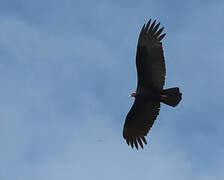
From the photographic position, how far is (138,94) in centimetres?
1666

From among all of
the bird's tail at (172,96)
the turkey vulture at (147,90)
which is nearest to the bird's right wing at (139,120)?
the turkey vulture at (147,90)

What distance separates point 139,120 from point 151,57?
2.60 m

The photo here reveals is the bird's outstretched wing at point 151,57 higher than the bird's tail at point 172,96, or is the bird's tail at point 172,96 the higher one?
the bird's outstretched wing at point 151,57

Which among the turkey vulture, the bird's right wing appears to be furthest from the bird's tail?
the bird's right wing

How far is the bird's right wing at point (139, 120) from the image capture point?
55.0ft

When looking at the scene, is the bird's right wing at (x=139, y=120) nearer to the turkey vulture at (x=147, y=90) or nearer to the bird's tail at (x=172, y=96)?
the turkey vulture at (x=147, y=90)

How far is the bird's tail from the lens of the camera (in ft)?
51.0

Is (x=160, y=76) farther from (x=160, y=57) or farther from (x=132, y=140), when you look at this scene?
(x=132, y=140)

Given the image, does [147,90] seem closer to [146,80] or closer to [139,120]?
[146,80]

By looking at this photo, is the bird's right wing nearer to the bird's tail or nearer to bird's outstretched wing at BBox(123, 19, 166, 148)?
bird's outstretched wing at BBox(123, 19, 166, 148)

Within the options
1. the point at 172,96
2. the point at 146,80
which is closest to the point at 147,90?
the point at 146,80

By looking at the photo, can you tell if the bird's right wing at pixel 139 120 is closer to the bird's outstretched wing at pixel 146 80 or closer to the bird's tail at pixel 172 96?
the bird's outstretched wing at pixel 146 80

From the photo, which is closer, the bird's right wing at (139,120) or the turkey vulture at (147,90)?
the turkey vulture at (147,90)

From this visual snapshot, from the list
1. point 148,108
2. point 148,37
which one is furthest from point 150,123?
point 148,37
